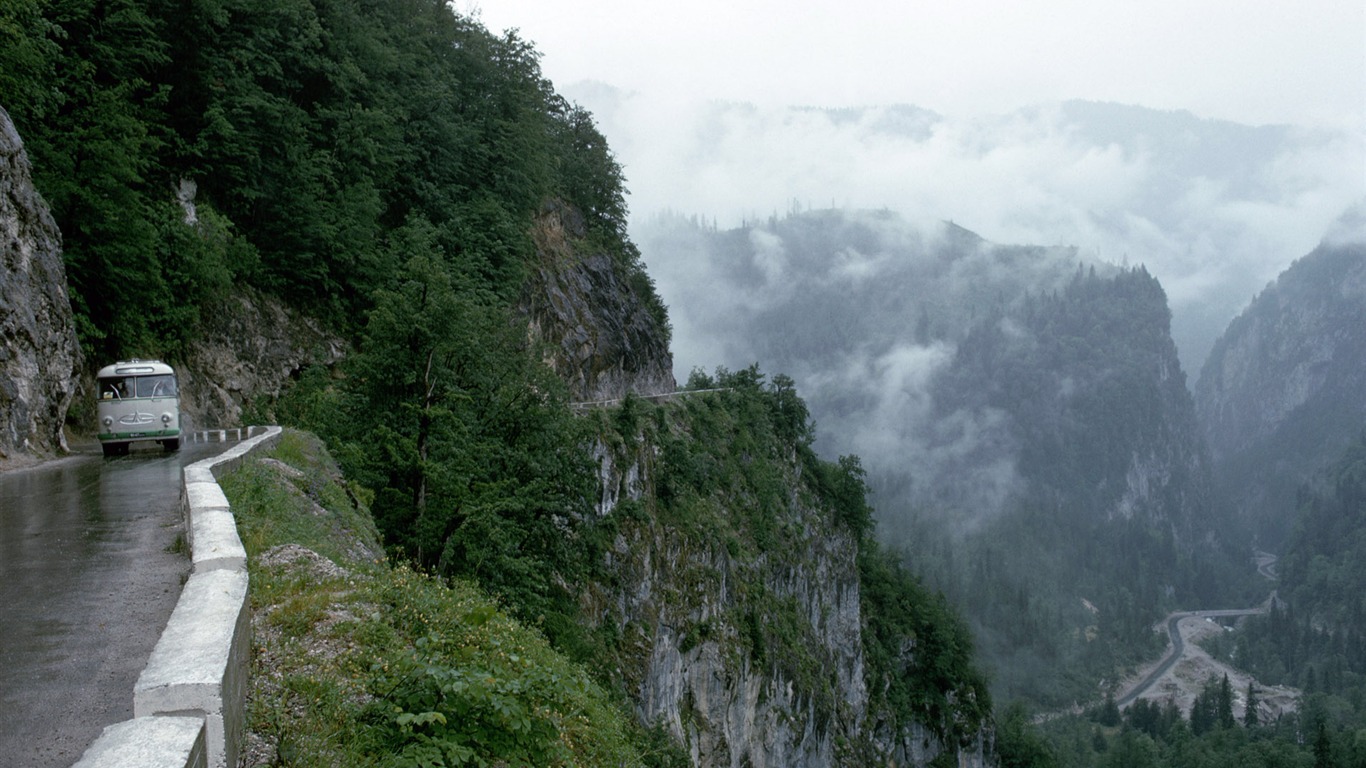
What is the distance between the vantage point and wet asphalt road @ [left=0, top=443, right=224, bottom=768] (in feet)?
15.1

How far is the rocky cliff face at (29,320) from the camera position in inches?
755

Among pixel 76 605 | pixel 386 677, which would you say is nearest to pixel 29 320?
pixel 76 605

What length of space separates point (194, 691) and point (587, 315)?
43207mm

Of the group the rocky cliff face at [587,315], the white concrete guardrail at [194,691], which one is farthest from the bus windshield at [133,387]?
the rocky cliff face at [587,315]

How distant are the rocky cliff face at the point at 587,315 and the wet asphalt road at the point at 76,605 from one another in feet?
93.2

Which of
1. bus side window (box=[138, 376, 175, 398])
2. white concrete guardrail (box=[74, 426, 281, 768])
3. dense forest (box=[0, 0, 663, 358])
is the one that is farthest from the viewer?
dense forest (box=[0, 0, 663, 358])

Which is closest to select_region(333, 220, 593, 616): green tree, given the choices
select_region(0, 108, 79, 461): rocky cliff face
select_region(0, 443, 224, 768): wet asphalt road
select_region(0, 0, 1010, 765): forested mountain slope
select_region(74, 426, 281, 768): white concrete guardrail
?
select_region(0, 0, 1010, 765): forested mountain slope

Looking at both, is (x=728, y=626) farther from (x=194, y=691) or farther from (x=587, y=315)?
(x=194, y=691)

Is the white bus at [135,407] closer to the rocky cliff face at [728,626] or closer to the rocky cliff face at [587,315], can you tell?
the rocky cliff face at [728,626]

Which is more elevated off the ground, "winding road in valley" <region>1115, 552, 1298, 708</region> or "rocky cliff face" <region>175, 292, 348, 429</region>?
"rocky cliff face" <region>175, 292, 348, 429</region>

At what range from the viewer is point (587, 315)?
4675 centimetres

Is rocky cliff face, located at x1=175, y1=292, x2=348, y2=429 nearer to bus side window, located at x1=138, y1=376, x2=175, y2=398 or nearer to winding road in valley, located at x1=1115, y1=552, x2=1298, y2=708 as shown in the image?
bus side window, located at x1=138, y1=376, x2=175, y2=398

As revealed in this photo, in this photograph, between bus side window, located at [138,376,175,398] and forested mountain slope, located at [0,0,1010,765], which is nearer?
forested mountain slope, located at [0,0,1010,765]

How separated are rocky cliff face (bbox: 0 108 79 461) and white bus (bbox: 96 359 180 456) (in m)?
1.04
